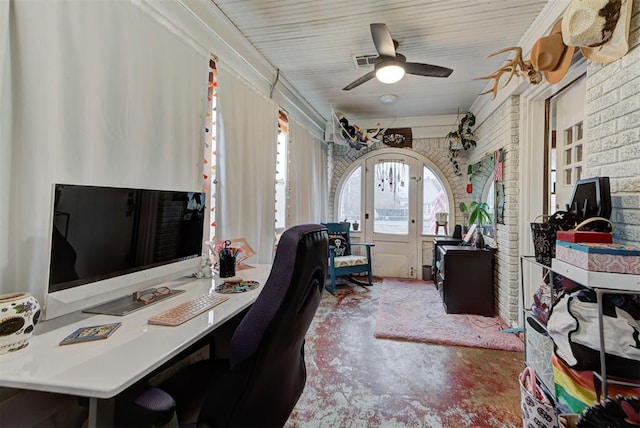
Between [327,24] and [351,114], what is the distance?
2377mm

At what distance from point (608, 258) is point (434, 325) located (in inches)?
77.2

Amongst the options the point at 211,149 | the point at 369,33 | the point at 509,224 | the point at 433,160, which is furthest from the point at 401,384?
the point at 433,160

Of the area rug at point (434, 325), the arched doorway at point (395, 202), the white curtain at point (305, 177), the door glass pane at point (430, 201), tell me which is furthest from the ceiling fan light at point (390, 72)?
the door glass pane at point (430, 201)

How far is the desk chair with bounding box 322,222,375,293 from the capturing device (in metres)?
4.00

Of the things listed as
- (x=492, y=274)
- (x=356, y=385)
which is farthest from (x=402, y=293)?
(x=356, y=385)

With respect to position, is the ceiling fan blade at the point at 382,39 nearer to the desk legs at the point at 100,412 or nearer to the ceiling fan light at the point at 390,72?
the ceiling fan light at the point at 390,72

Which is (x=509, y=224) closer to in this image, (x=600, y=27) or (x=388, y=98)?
(x=600, y=27)

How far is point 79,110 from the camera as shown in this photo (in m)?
1.25

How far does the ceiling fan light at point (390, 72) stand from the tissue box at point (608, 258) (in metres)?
1.78

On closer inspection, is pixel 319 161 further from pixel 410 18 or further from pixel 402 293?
pixel 410 18

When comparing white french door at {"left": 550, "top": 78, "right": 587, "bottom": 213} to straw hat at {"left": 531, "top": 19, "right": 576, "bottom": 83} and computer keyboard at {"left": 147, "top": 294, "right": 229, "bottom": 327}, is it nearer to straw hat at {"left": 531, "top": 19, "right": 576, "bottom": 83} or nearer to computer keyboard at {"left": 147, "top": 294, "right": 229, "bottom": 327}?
straw hat at {"left": 531, "top": 19, "right": 576, "bottom": 83}

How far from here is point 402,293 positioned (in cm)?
392

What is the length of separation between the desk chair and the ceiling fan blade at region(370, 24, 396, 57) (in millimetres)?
2536

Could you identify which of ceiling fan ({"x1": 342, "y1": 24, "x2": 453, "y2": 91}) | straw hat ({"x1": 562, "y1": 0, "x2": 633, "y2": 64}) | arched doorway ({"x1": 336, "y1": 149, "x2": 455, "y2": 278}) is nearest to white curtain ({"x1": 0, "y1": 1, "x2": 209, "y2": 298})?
ceiling fan ({"x1": 342, "y1": 24, "x2": 453, "y2": 91})
